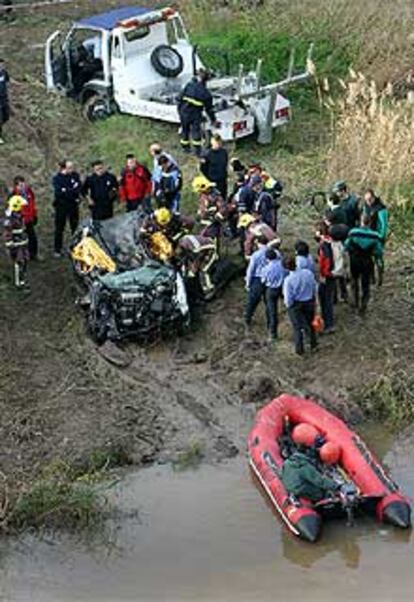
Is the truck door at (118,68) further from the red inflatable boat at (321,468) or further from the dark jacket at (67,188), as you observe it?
the red inflatable boat at (321,468)

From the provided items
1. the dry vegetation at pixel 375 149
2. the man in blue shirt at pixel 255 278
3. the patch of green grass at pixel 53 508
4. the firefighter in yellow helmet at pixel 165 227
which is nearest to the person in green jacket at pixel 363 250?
the man in blue shirt at pixel 255 278

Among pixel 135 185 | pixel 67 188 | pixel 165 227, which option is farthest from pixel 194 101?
pixel 165 227

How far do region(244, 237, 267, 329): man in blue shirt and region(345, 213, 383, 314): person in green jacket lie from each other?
0.99 m

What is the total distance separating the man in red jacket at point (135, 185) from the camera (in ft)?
58.4

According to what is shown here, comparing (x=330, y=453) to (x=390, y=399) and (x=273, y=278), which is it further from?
(x=273, y=278)

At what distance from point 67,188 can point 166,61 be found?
5708 millimetres

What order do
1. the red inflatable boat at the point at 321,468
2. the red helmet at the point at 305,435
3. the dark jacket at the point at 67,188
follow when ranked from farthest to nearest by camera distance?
the dark jacket at the point at 67,188 → the red helmet at the point at 305,435 → the red inflatable boat at the point at 321,468

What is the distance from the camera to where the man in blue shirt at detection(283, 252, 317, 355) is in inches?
573

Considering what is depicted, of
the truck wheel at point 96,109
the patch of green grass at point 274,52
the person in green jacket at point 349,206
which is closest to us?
the person in green jacket at point 349,206

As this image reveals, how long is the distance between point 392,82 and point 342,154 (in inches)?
164

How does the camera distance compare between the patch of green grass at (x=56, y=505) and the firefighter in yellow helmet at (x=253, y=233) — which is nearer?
the patch of green grass at (x=56, y=505)

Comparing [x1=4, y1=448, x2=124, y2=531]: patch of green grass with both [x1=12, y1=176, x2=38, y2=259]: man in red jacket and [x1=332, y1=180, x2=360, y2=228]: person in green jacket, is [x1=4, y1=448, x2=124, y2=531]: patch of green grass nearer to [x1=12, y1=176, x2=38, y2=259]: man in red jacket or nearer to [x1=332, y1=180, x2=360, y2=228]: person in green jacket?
[x1=12, y1=176, x2=38, y2=259]: man in red jacket

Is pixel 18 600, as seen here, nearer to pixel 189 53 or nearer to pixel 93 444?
pixel 93 444

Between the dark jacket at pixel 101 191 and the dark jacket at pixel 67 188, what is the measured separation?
0.57ft
